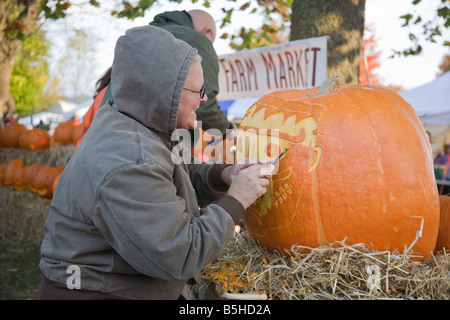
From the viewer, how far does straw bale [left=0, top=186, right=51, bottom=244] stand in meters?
6.14

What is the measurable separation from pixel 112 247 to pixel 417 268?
116 centimetres

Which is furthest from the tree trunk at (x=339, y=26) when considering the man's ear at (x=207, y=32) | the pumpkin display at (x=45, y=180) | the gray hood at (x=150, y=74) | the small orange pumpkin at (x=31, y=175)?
the small orange pumpkin at (x=31, y=175)

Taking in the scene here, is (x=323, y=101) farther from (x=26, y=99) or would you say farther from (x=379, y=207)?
(x=26, y=99)

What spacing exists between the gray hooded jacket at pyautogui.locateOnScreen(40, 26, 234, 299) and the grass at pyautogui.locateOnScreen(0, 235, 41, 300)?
3.51 meters

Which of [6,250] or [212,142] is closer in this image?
[212,142]

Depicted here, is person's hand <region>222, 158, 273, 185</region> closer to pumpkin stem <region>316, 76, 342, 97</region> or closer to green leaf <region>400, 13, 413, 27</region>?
pumpkin stem <region>316, 76, 342, 97</region>

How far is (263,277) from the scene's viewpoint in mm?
1615

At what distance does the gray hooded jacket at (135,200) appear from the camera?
1300 mm

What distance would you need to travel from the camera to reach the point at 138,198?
1298 millimetres

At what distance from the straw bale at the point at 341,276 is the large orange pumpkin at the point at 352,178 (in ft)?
0.27

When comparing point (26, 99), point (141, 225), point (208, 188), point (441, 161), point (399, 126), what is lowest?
point (26, 99)

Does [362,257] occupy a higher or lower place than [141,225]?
lower

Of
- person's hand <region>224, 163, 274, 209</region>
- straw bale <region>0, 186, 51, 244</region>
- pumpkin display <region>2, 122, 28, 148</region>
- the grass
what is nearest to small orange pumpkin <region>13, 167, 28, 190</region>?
straw bale <region>0, 186, 51, 244</region>
